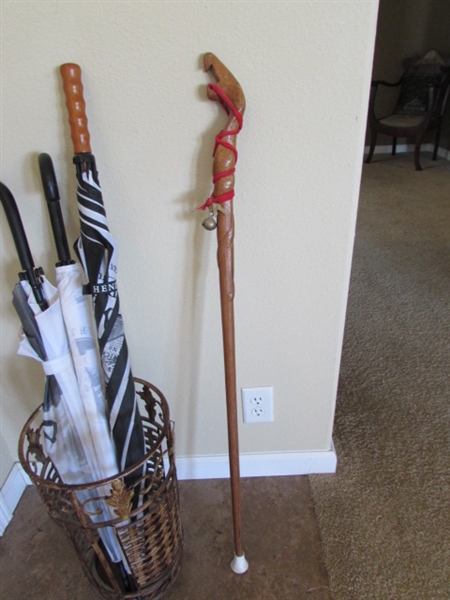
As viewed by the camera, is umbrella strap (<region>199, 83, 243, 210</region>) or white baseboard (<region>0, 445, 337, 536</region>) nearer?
umbrella strap (<region>199, 83, 243, 210</region>)

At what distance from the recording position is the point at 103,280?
71 cm

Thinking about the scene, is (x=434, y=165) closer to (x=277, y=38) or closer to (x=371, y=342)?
(x=371, y=342)

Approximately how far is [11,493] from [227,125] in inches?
41.4

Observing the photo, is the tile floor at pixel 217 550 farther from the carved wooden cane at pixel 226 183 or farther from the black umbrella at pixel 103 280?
the carved wooden cane at pixel 226 183

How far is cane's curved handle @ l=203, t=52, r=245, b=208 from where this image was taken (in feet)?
2.13

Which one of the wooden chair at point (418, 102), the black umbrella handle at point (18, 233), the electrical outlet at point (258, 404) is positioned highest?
the black umbrella handle at point (18, 233)

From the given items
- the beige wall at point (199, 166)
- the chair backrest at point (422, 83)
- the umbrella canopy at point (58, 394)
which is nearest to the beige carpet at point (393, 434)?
the beige wall at point (199, 166)

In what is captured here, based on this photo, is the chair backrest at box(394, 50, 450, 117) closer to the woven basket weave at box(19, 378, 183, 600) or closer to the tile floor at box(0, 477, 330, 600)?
the tile floor at box(0, 477, 330, 600)

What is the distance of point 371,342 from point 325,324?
0.76 meters

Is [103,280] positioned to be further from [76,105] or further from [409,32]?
[409,32]

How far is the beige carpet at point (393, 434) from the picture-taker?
90 centimetres

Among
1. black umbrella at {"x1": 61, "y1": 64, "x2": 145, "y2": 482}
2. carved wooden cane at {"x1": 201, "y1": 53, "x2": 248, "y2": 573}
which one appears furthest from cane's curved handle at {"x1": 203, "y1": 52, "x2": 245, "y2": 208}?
black umbrella at {"x1": 61, "y1": 64, "x2": 145, "y2": 482}

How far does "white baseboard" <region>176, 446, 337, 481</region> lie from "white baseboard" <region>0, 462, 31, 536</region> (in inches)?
17.0

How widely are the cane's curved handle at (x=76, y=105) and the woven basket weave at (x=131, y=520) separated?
486 mm
